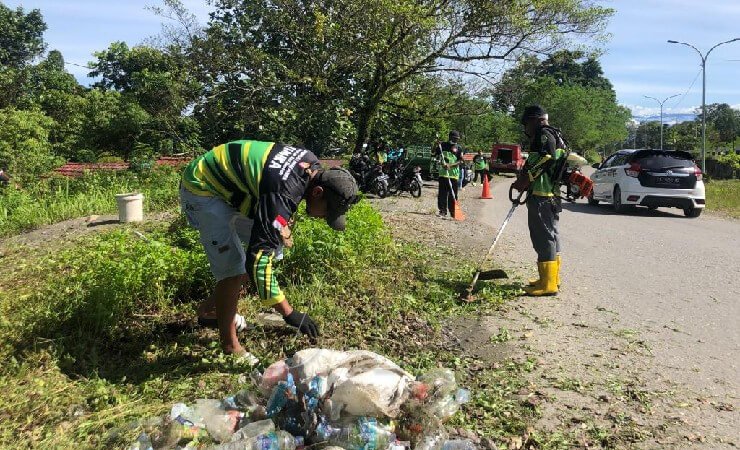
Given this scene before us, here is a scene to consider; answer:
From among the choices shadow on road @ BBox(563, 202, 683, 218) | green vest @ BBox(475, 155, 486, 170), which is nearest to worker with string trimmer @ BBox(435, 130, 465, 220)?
shadow on road @ BBox(563, 202, 683, 218)

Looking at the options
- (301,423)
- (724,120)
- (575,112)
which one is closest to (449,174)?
(301,423)

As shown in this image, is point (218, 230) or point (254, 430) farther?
point (218, 230)

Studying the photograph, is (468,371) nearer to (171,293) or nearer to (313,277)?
(313,277)

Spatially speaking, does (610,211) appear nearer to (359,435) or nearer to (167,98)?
(167,98)

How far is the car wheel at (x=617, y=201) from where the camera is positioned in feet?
46.3

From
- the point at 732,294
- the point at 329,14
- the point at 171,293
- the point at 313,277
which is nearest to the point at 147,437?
the point at 171,293

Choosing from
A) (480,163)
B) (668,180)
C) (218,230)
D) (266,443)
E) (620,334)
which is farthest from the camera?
(480,163)

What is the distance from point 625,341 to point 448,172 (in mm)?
7128

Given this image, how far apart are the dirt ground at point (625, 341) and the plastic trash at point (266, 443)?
140 cm

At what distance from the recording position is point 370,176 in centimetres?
1561

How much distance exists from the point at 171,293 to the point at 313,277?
1185 mm

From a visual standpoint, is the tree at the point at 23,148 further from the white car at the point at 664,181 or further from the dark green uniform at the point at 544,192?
the white car at the point at 664,181

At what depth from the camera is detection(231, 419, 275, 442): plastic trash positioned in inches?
101

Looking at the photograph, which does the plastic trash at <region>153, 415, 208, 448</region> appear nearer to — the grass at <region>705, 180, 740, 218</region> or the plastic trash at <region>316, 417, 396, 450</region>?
the plastic trash at <region>316, 417, 396, 450</region>
